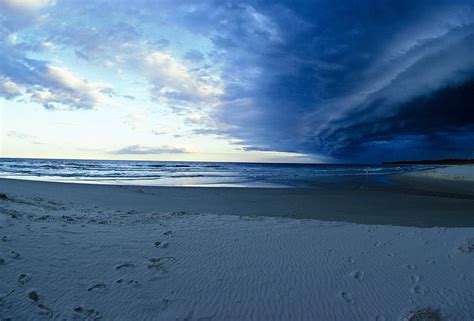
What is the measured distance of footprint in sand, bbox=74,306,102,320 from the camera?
3207 millimetres

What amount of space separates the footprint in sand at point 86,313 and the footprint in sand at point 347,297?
307cm

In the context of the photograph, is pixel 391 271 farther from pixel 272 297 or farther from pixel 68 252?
pixel 68 252

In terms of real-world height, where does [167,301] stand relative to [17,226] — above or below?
below

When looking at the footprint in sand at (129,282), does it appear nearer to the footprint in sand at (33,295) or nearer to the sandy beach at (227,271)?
the sandy beach at (227,271)

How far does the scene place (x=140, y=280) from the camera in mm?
3957

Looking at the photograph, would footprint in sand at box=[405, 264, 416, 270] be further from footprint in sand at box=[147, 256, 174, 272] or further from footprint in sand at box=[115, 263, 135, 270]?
footprint in sand at box=[115, 263, 135, 270]

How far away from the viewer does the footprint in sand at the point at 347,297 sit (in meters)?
3.76

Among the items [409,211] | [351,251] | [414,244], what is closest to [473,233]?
[414,244]

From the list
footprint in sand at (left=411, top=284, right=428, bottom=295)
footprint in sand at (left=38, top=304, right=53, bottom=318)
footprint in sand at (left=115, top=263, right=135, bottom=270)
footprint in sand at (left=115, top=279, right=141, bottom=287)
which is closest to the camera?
footprint in sand at (left=38, top=304, right=53, bottom=318)

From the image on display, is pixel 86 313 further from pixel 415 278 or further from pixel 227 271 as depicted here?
pixel 415 278

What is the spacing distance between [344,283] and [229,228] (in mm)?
3207

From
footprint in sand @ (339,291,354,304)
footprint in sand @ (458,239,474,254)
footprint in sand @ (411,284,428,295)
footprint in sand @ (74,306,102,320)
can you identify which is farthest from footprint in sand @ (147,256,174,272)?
footprint in sand @ (458,239,474,254)

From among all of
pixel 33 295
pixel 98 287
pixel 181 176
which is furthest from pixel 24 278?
pixel 181 176

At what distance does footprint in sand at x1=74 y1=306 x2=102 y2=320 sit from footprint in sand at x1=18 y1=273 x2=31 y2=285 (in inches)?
37.4
